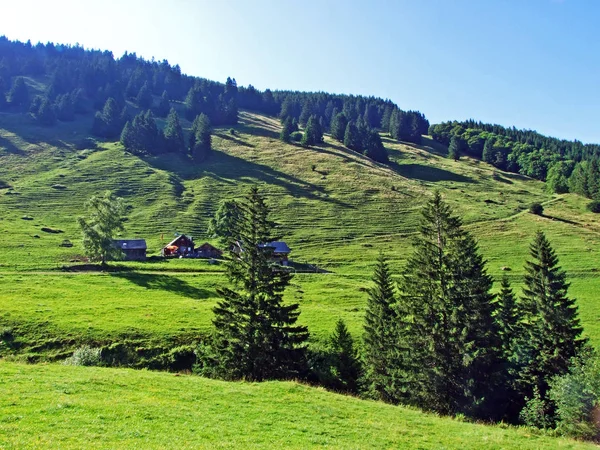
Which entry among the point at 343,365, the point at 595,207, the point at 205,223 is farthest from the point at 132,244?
the point at 595,207

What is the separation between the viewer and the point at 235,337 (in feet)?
119

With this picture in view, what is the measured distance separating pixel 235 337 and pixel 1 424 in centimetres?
2179

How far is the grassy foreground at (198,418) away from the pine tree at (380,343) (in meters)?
13.6

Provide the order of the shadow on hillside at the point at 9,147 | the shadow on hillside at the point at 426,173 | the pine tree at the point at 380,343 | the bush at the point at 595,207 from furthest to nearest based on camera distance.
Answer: the shadow on hillside at the point at 426,173, the shadow on hillside at the point at 9,147, the bush at the point at 595,207, the pine tree at the point at 380,343

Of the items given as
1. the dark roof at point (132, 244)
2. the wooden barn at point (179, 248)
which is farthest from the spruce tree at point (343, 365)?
the dark roof at point (132, 244)

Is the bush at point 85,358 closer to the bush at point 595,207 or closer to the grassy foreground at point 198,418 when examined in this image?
the grassy foreground at point 198,418

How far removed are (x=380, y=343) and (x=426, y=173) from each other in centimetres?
15189

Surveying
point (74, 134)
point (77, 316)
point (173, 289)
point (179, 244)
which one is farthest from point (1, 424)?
Result: point (74, 134)

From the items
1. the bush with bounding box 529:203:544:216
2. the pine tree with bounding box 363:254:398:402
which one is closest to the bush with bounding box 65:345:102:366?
the pine tree with bounding box 363:254:398:402

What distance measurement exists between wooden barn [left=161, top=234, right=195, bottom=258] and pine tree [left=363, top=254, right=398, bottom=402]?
2474 inches

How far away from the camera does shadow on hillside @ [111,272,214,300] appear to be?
6419 centimetres

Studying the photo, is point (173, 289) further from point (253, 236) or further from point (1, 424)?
point (1, 424)

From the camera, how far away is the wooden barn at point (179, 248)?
96375mm

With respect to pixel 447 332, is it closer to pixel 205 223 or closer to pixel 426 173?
pixel 205 223
